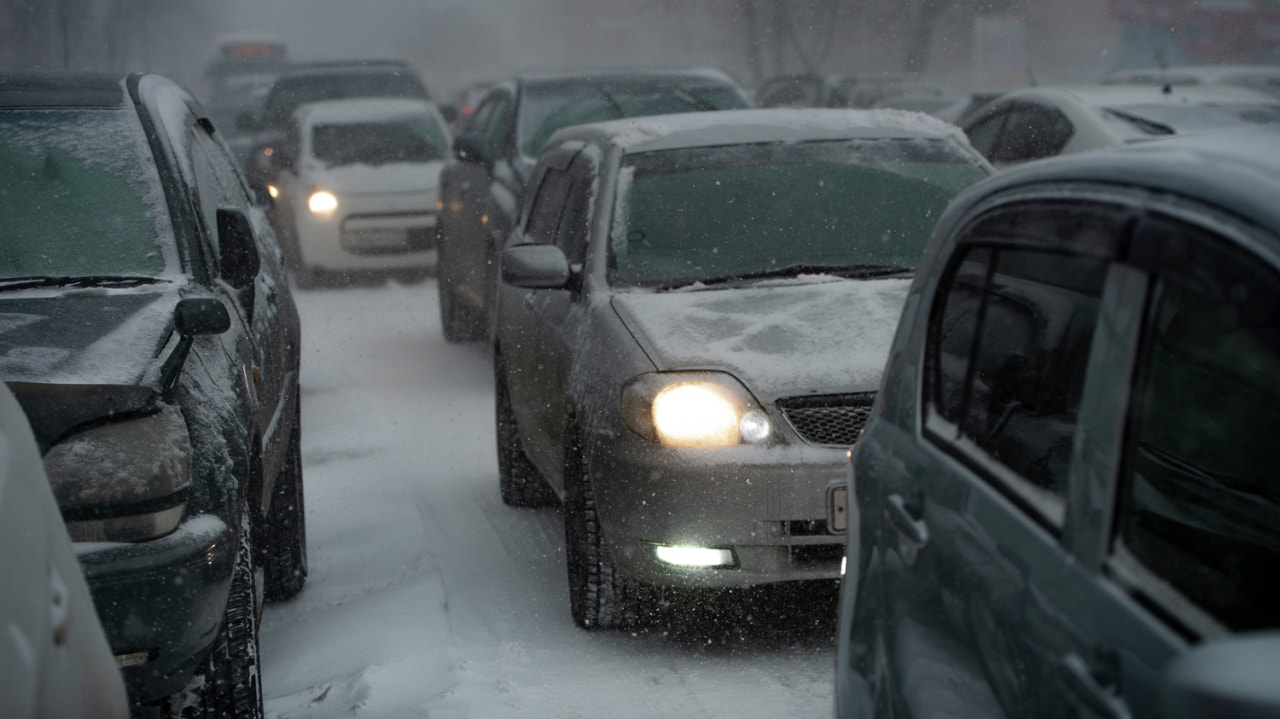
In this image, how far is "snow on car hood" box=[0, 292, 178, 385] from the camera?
353 centimetres

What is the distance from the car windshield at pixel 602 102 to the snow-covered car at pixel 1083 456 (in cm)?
754

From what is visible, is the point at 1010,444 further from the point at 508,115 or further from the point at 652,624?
the point at 508,115

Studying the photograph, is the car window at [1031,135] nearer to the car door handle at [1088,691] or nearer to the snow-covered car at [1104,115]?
the snow-covered car at [1104,115]

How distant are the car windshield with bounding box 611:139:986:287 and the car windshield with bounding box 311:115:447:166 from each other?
29.5 feet

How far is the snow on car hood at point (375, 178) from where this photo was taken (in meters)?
13.7

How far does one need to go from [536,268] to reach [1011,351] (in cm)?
294

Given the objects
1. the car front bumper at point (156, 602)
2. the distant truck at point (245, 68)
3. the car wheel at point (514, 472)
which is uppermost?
the car front bumper at point (156, 602)

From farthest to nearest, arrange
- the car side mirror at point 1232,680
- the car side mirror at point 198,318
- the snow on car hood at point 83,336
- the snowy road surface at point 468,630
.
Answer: the snowy road surface at point 468,630 → the car side mirror at point 198,318 → the snow on car hood at point 83,336 → the car side mirror at point 1232,680

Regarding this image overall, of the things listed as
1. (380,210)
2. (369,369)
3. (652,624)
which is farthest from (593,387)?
(380,210)

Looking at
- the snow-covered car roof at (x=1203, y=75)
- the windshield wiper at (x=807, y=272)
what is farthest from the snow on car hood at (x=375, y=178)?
the windshield wiper at (x=807, y=272)

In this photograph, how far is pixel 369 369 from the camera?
10.2 meters

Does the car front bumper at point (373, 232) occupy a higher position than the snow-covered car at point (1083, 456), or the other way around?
the snow-covered car at point (1083, 456)

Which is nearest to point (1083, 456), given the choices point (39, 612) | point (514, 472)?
point (39, 612)

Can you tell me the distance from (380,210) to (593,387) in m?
9.37
